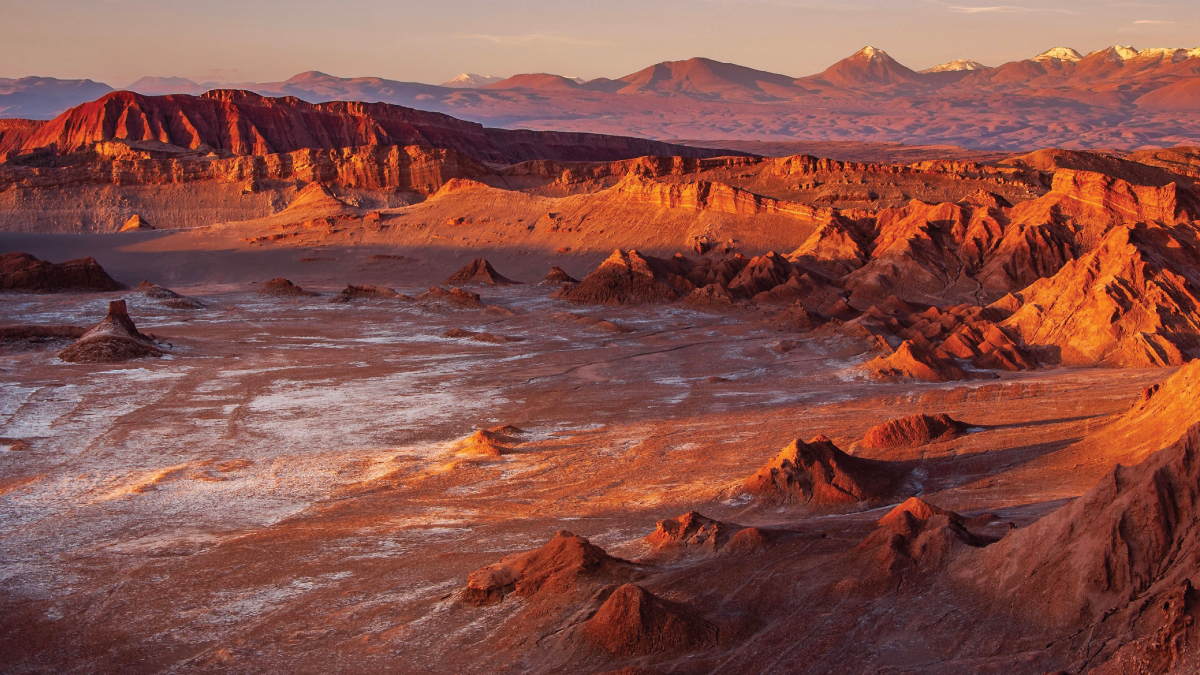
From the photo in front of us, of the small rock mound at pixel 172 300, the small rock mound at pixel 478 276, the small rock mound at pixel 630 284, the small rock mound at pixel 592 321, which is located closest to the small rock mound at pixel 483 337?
the small rock mound at pixel 592 321

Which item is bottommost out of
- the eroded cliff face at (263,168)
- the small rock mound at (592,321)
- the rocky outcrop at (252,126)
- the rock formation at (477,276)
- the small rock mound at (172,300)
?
the small rock mound at (172,300)

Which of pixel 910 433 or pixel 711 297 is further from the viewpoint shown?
pixel 711 297

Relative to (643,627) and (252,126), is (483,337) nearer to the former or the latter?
(643,627)

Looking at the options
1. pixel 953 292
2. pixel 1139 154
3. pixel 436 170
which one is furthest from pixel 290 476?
pixel 1139 154

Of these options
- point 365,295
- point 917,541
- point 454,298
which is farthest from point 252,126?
point 917,541

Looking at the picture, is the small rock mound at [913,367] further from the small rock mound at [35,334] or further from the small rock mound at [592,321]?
the small rock mound at [35,334]

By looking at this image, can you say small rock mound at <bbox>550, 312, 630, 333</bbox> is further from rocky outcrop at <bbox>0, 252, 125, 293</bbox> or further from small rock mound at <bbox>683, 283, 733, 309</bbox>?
rocky outcrop at <bbox>0, 252, 125, 293</bbox>
